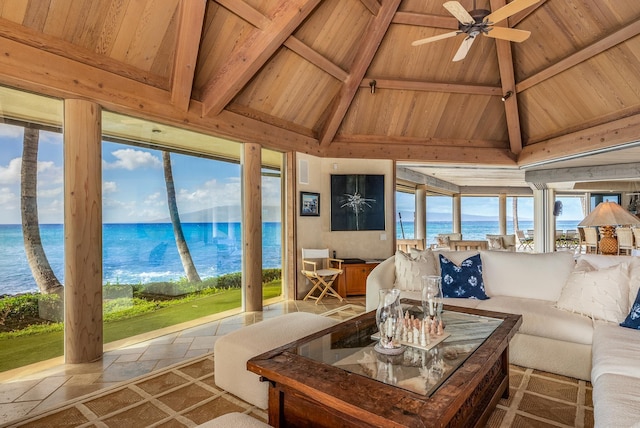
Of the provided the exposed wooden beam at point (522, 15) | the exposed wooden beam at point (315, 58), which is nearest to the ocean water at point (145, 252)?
the exposed wooden beam at point (315, 58)

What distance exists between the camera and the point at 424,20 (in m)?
4.41

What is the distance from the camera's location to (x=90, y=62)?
3.01 m

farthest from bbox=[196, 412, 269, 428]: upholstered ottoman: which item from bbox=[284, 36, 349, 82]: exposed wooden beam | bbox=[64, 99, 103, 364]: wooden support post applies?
bbox=[284, 36, 349, 82]: exposed wooden beam

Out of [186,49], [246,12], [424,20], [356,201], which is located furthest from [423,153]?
[186,49]

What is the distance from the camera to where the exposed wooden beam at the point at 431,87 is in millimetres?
5164

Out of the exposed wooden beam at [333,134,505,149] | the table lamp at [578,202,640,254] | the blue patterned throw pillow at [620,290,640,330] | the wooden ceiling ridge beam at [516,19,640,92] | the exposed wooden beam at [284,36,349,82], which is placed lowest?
the blue patterned throw pillow at [620,290,640,330]

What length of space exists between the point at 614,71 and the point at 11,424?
672 cm

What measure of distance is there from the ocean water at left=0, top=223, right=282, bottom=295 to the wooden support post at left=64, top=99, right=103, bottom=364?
13 centimetres

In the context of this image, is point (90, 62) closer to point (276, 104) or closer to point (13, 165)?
point (13, 165)

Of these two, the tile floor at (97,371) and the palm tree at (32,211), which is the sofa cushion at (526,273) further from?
the palm tree at (32,211)

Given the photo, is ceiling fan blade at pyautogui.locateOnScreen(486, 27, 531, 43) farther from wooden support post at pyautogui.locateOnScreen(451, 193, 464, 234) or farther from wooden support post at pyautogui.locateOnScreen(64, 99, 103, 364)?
wooden support post at pyautogui.locateOnScreen(451, 193, 464, 234)

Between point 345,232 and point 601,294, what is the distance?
12.0ft

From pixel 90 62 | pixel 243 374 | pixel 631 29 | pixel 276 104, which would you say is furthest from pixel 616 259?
pixel 90 62

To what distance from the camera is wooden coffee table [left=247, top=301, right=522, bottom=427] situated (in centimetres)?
132
